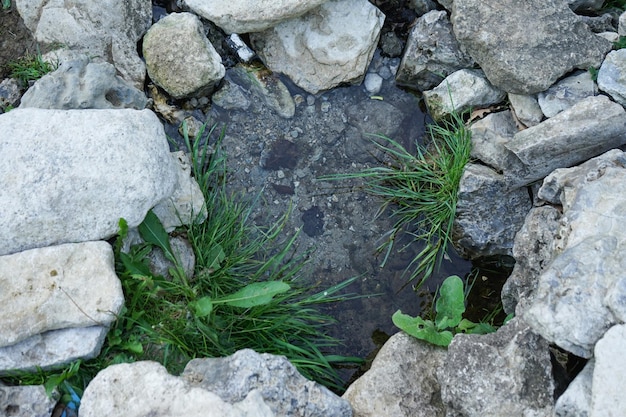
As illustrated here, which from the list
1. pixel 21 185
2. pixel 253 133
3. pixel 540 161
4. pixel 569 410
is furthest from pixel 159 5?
pixel 569 410

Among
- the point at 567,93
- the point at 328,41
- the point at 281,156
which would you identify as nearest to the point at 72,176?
the point at 281,156

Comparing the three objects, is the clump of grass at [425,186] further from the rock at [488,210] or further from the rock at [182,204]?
the rock at [182,204]

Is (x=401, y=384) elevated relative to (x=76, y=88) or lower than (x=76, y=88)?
lower

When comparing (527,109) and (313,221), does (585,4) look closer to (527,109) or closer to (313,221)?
(527,109)

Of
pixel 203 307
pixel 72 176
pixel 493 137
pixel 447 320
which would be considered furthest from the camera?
pixel 493 137

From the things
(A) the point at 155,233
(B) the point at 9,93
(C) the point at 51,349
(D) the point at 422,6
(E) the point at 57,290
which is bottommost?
(C) the point at 51,349

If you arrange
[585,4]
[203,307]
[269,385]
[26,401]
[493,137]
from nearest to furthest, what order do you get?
[269,385] → [26,401] → [203,307] → [493,137] → [585,4]

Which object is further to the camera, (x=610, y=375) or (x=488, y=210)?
(x=488, y=210)

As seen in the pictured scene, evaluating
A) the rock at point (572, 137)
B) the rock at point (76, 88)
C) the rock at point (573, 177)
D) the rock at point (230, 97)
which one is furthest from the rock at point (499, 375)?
the rock at point (76, 88)
